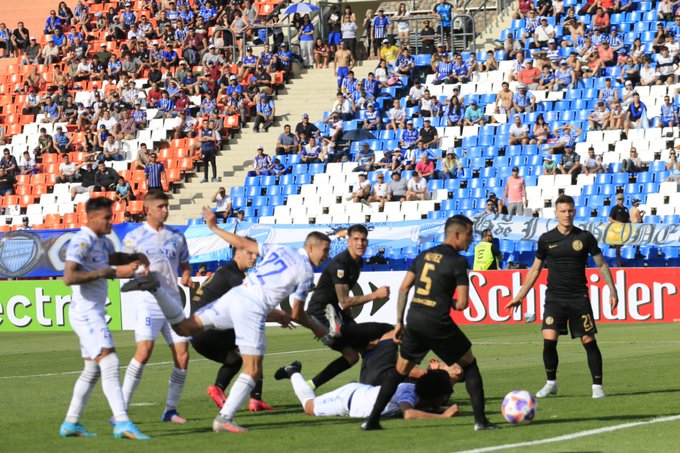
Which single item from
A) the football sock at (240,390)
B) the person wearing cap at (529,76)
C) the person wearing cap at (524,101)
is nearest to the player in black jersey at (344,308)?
the football sock at (240,390)

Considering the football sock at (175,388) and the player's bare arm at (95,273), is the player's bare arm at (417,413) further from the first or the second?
the player's bare arm at (95,273)

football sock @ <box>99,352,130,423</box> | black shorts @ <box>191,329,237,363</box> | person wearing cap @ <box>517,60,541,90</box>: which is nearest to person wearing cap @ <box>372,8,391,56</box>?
person wearing cap @ <box>517,60,541,90</box>

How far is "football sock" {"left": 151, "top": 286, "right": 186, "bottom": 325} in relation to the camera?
461 inches

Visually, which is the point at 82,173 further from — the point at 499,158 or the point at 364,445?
the point at 364,445

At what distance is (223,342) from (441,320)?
300 centimetres

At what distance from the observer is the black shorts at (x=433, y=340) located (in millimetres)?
11125

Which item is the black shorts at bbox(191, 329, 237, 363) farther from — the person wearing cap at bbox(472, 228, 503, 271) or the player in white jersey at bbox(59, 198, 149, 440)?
the person wearing cap at bbox(472, 228, 503, 271)

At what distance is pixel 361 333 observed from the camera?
1344cm

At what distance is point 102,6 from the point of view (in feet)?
160

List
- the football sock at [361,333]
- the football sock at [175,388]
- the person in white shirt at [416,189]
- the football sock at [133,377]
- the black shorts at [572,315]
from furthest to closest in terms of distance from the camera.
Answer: the person in white shirt at [416,189]
the black shorts at [572,315]
the football sock at [361,333]
the football sock at [175,388]
the football sock at [133,377]

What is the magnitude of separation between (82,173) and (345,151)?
325 inches

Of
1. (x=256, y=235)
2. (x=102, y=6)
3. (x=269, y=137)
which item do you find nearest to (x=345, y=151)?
(x=269, y=137)

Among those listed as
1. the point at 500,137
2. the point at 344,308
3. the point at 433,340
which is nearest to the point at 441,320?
the point at 433,340

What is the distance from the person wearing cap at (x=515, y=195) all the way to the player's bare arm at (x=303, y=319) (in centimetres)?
1771
